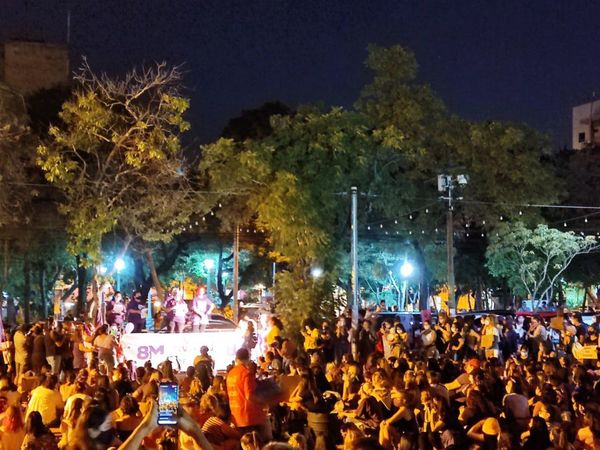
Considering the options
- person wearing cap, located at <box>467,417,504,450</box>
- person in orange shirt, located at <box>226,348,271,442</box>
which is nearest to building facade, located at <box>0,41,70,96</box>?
person in orange shirt, located at <box>226,348,271,442</box>

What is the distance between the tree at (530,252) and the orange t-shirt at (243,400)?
2692 cm

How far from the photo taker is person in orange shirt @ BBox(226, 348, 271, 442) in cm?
889

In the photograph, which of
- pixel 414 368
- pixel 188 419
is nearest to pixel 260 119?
pixel 414 368

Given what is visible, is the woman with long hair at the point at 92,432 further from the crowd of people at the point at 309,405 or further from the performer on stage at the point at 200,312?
the performer on stage at the point at 200,312

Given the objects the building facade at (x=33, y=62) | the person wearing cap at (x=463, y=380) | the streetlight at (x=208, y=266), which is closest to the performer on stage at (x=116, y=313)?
the person wearing cap at (x=463, y=380)

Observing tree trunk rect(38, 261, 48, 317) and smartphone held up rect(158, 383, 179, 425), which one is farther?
tree trunk rect(38, 261, 48, 317)

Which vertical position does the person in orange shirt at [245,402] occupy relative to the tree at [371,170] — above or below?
below

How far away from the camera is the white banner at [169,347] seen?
1686cm

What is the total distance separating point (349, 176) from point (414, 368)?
14.0 metres

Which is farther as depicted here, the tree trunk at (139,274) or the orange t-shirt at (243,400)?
the tree trunk at (139,274)

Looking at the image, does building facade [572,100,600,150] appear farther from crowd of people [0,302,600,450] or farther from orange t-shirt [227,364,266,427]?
orange t-shirt [227,364,266,427]

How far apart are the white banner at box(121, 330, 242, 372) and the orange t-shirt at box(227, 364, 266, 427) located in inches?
308

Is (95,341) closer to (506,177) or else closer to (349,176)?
(349,176)

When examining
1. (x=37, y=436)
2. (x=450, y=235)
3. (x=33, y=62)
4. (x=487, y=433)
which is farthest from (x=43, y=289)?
(x=487, y=433)
